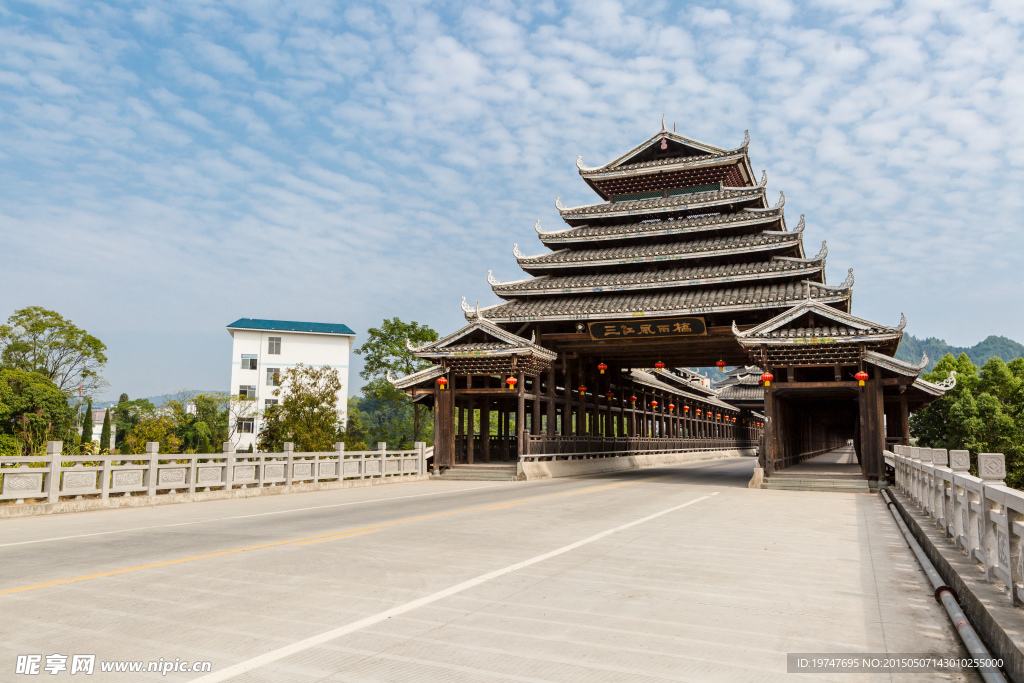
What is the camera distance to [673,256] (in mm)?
30875

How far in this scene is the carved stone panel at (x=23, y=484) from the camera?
48.6 ft

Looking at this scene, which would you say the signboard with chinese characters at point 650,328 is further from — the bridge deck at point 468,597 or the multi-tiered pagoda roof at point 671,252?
the bridge deck at point 468,597

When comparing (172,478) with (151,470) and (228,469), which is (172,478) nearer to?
(151,470)

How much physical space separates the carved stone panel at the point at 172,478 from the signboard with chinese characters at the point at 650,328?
57.9 feet

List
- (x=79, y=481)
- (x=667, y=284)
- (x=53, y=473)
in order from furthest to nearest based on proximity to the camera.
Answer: (x=667, y=284)
(x=79, y=481)
(x=53, y=473)

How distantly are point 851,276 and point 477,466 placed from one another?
16.7 metres

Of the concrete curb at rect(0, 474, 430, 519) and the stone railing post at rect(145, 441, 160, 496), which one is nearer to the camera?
the concrete curb at rect(0, 474, 430, 519)

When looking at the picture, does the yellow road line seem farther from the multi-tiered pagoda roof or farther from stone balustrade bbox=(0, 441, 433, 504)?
the multi-tiered pagoda roof

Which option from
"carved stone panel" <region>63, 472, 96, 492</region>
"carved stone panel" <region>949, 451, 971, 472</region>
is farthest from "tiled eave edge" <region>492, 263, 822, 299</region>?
"carved stone panel" <region>63, 472, 96, 492</region>

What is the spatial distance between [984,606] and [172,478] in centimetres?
1810

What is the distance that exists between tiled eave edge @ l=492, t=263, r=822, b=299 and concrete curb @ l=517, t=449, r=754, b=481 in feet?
25.3

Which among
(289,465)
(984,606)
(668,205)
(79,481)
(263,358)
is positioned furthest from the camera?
(263,358)

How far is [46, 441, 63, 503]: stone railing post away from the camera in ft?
51.1

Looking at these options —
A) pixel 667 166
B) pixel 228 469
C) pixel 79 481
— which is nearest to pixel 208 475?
pixel 228 469
